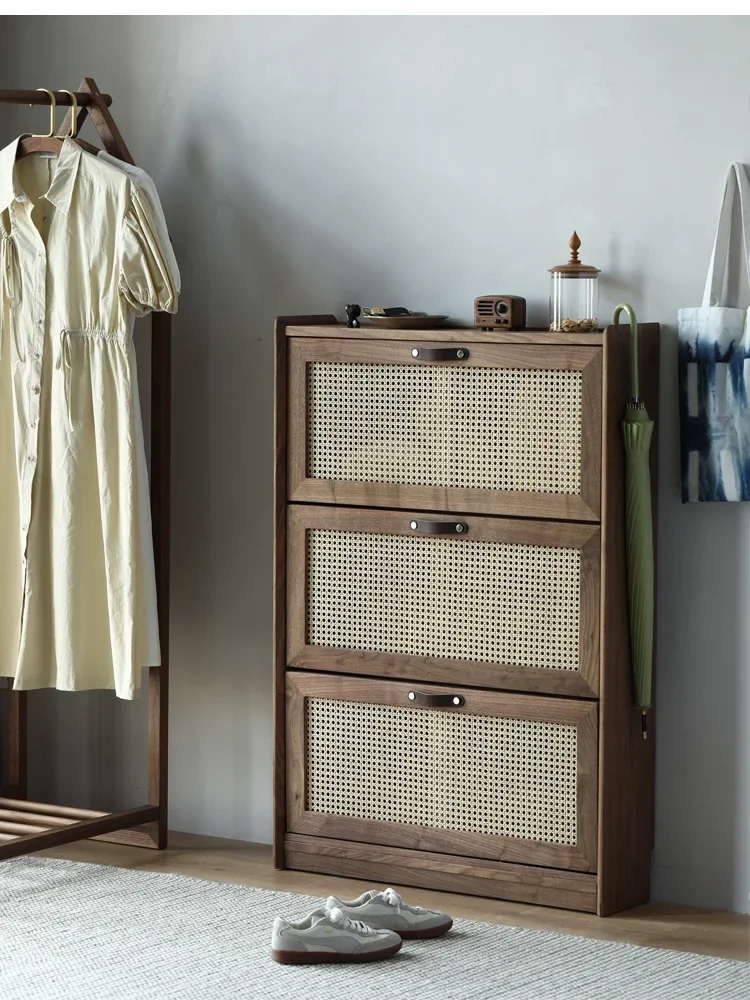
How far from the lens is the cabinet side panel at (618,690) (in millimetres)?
2740

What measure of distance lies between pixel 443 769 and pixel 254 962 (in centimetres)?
58

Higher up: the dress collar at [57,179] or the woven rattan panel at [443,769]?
the dress collar at [57,179]

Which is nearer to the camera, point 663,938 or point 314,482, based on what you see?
point 663,938

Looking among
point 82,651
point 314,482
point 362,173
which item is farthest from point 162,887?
point 362,173

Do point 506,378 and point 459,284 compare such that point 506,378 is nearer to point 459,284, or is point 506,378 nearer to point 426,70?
point 459,284

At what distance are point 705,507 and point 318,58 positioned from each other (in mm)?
1340

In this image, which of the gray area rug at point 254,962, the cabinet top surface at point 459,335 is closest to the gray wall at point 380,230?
the cabinet top surface at point 459,335

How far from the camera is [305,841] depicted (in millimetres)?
3070

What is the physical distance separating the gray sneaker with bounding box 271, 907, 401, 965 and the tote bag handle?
140 centimetres

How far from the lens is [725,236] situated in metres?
2.84

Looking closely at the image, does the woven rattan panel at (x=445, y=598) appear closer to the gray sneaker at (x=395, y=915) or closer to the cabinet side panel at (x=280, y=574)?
the cabinet side panel at (x=280, y=574)

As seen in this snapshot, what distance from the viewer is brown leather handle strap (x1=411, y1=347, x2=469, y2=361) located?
9.29ft

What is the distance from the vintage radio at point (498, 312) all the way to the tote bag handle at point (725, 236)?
380mm

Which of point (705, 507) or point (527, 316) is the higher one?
point (527, 316)
